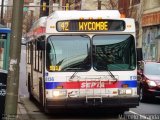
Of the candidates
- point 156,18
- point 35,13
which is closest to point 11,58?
point 156,18

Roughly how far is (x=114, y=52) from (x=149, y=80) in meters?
5.38

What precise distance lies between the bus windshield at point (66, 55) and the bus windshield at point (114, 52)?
272mm

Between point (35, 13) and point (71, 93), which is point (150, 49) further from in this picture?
point (35, 13)

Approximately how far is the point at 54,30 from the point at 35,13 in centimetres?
10477

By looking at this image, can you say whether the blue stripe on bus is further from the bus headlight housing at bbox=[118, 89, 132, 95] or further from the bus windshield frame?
the bus windshield frame

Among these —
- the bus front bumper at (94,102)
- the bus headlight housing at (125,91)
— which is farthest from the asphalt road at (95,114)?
the bus headlight housing at (125,91)

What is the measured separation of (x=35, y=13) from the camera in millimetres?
117062

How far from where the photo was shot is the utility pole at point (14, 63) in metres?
10.0

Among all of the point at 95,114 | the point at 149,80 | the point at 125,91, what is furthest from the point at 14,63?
the point at 149,80

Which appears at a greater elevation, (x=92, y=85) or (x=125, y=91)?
(x=92, y=85)

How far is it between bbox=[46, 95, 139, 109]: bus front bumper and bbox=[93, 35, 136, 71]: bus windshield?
2.68 ft

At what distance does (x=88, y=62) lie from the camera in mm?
13266

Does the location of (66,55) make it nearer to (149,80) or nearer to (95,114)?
(95,114)

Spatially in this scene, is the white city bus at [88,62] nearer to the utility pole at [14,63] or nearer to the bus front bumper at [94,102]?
the bus front bumper at [94,102]
